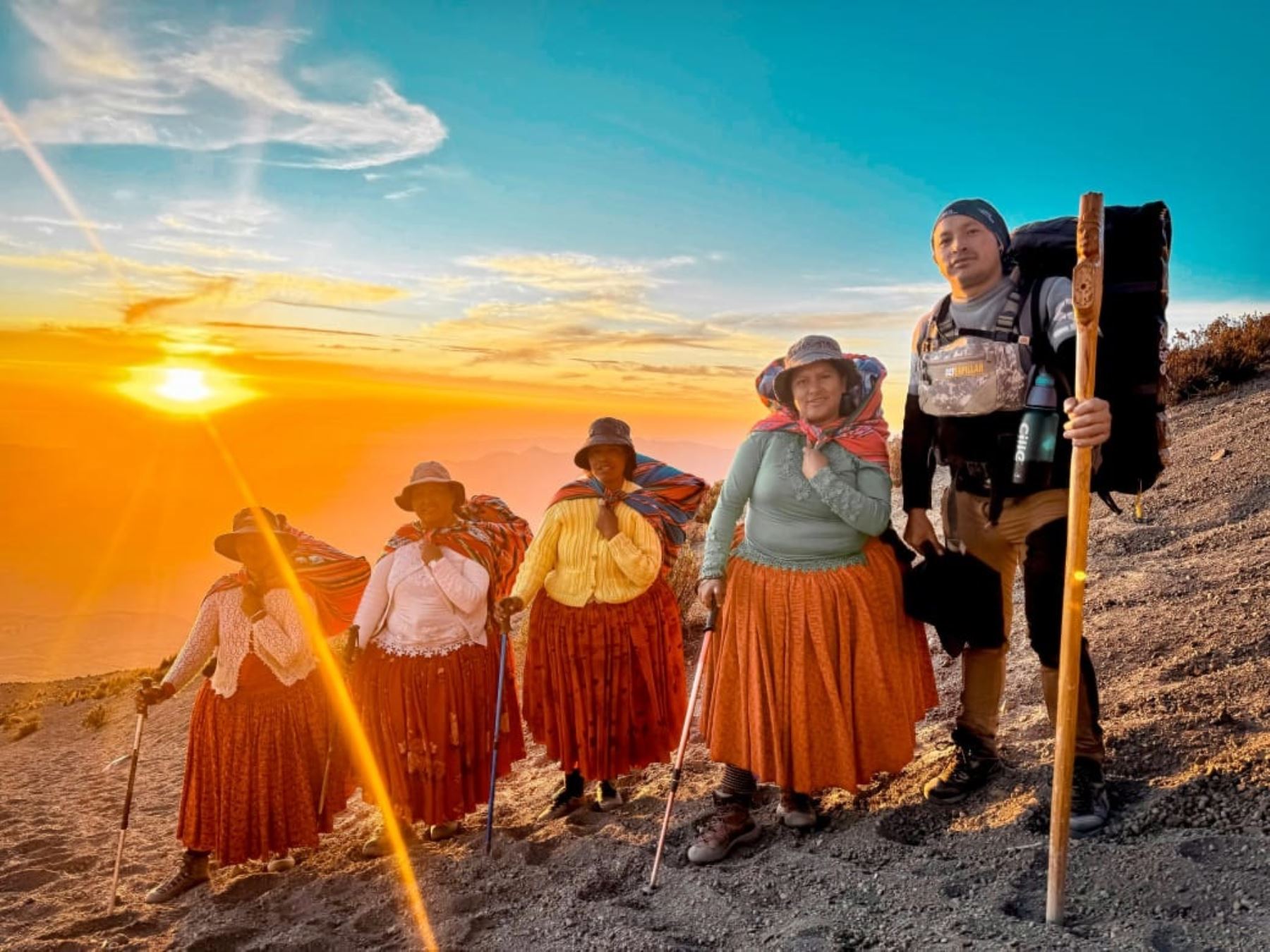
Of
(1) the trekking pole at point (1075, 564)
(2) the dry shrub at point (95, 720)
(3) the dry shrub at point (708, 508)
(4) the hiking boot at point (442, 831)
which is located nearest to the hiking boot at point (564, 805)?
(4) the hiking boot at point (442, 831)

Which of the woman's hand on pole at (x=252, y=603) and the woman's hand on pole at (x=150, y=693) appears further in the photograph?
the woman's hand on pole at (x=252, y=603)

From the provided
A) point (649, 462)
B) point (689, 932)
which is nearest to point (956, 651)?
point (689, 932)

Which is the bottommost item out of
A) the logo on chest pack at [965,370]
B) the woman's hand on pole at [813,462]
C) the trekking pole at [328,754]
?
the trekking pole at [328,754]

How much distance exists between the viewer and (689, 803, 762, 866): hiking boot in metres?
3.81

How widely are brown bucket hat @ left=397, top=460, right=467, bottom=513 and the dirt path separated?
197 centimetres

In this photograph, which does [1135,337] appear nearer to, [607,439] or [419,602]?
[607,439]

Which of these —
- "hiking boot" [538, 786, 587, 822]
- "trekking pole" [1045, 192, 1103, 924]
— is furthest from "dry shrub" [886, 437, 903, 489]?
"trekking pole" [1045, 192, 1103, 924]

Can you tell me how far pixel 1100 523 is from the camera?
8250 millimetres

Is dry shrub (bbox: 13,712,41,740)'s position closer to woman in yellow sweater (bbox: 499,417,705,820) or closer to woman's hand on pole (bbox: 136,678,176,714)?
woman's hand on pole (bbox: 136,678,176,714)

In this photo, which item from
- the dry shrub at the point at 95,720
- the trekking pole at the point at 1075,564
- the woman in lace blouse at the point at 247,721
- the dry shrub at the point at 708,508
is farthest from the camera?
the dry shrub at the point at 708,508

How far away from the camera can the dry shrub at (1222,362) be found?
36.9ft

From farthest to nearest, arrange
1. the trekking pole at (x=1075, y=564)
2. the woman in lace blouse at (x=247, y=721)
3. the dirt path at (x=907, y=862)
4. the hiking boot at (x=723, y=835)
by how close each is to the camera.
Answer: the woman in lace blouse at (x=247, y=721) < the hiking boot at (x=723, y=835) < the dirt path at (x=907, y=862) < the trekking pole at (x=1075, y=564)

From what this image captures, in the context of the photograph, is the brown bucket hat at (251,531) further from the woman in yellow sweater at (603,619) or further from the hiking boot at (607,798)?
the hiking boot at (607,798)

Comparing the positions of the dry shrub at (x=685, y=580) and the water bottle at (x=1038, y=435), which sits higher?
the water bottle at (x=1038, y=435)
